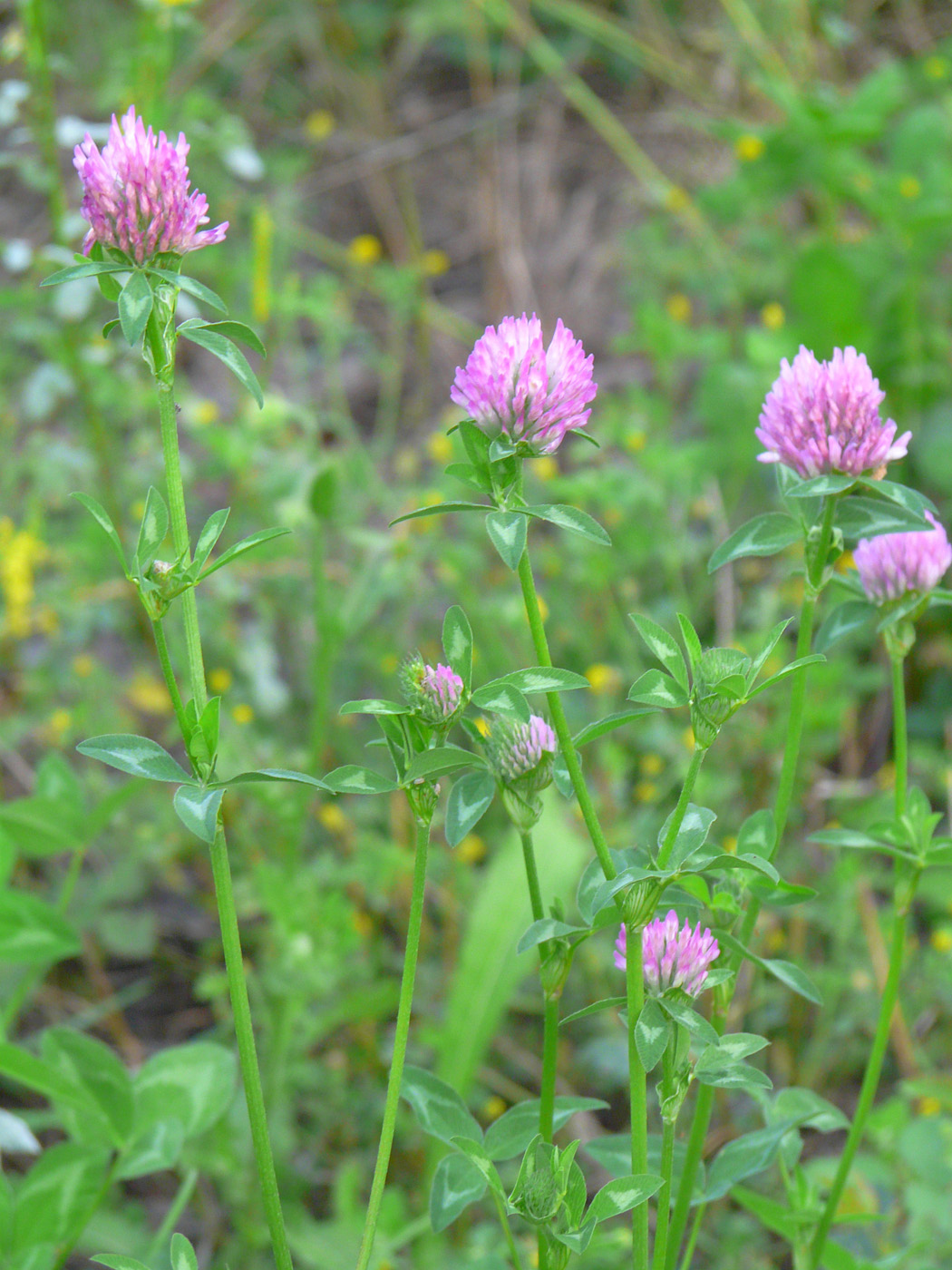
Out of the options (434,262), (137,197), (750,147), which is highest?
(434,262)

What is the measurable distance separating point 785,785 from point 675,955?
120 millimetres

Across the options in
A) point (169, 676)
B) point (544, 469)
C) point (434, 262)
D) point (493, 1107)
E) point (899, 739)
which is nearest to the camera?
point (169, 676)

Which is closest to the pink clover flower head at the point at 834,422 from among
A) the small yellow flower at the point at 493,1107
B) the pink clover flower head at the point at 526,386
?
the pink clover flower head at the point at 526,386

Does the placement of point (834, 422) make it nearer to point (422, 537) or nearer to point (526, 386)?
point (526, 386)

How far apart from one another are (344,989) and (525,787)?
931 millimetres

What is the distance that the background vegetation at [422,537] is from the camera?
1.43m

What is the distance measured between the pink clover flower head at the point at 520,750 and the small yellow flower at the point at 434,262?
2.32 metres

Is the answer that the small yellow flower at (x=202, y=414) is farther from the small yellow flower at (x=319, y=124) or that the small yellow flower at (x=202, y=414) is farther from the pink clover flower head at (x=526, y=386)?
the pink clover flower head at (x=526, y=386)

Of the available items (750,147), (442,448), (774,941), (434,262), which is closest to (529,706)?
(774,941)

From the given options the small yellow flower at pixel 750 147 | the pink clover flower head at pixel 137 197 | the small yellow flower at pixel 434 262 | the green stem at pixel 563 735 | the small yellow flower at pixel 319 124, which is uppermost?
the small yellow flower at pixel 319 124

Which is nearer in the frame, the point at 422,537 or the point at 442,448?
the point at 422,537

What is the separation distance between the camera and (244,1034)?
666mm

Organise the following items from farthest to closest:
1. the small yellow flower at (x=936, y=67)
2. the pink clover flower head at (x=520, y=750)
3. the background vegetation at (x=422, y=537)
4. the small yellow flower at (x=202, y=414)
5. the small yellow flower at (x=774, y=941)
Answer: the small yellow flower at (x=936, y=67) < the small yellow flower at (x=202, y=414) < the small yellow flower at (x=774, y=941) < the background vegetation at (x=422, y=537) < the pink clover flower head at (x=520, y=750)

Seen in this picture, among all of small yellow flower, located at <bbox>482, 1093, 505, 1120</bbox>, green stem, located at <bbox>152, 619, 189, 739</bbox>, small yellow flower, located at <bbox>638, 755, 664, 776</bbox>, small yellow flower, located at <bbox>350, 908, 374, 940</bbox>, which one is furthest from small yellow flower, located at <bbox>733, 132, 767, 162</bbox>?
green stem, located at <bbox>152, 619, 189, 739</bbox>
